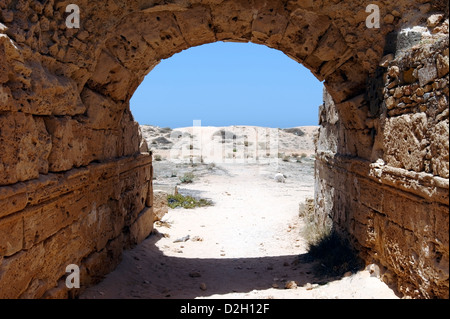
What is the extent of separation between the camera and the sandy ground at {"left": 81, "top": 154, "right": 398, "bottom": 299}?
448cm

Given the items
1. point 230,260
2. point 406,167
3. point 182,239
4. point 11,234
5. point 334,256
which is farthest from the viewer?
point 182,239

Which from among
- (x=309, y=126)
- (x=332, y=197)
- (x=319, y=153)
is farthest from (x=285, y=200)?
(x=309, y=126)

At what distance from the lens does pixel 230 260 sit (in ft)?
20.6

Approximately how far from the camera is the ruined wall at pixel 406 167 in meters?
3.08

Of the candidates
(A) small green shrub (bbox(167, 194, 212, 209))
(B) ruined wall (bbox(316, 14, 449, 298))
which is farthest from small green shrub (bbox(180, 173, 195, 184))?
(B) ruined wall (bbox(316, 14, 449, 298))

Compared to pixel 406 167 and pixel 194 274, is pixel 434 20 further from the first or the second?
pixel 194 274

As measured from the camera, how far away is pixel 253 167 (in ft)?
66.7

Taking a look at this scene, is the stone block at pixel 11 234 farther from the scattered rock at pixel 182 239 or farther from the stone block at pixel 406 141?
the scattered rock at pixel 182 239

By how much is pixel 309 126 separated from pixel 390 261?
4123 cm

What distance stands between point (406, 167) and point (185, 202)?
7.90 metres

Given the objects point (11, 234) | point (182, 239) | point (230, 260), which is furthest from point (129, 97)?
point (182, 239)

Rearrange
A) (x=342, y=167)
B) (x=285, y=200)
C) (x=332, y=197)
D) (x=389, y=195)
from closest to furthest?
Answer: (x=389, y=195), (x=342, y=167), (x=332, y=197), (x=285, y=200)

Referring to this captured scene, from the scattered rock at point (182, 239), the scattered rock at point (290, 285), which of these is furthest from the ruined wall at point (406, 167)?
the scattered rock at point (182, 239)

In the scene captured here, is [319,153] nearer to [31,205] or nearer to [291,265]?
[291,265]
